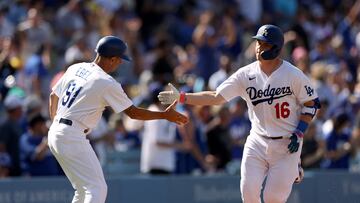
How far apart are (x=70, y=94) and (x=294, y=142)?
7.68 feet

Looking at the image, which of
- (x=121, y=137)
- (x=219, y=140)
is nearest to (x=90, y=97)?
(x=121, y=137)

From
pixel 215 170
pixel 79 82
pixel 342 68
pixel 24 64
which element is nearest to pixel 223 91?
pixel 79 82

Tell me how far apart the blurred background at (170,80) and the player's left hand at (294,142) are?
163 inches

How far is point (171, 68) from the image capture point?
18.4m

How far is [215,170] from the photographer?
16.5 metres

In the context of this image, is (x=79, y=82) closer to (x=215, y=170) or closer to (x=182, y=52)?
(x=215, y=170)

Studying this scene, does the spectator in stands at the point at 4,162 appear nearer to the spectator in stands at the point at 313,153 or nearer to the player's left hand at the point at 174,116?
the player's left hand at the point at 174,116

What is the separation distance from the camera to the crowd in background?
1528 cm

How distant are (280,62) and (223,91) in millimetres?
676

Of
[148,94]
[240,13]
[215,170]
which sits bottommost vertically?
[215,170]

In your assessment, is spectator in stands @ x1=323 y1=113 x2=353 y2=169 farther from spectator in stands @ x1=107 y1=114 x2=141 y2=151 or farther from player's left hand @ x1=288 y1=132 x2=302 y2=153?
player's left hand @ x1=288 y1=132 x2=302 y2=153

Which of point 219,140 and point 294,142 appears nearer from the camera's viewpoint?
point 294,142

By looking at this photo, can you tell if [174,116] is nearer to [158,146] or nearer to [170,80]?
[158,146]

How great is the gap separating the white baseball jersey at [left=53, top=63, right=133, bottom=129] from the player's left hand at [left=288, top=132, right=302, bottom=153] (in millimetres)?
1710
